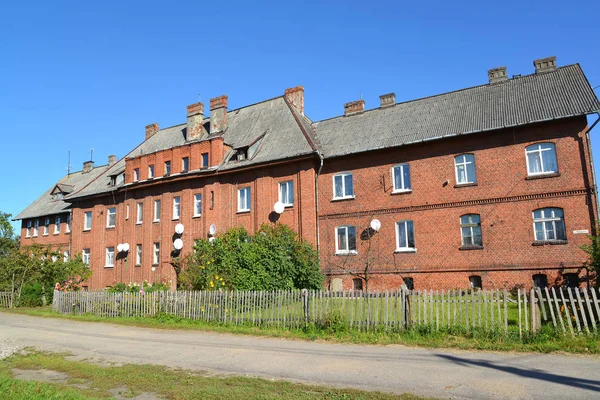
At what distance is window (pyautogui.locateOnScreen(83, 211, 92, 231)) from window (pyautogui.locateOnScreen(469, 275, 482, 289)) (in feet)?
91.8

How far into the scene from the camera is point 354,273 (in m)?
22.9

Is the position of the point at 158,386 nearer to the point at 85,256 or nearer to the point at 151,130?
the point at 85,256

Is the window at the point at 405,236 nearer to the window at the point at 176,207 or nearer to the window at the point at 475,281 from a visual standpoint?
the window at the point at 475,281

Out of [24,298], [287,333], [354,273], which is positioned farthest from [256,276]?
[24,298]

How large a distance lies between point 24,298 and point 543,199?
94.4 feet

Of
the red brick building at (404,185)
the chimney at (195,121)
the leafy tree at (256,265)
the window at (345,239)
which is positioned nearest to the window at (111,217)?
the red brick building at (404,185)

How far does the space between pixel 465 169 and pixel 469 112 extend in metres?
3.09

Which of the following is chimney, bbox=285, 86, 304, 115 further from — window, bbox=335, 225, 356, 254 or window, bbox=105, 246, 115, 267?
window, bbox=105, 246, 115, 267

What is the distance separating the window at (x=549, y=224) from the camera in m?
18.9

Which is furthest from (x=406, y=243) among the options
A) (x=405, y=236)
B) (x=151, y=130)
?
(x=151, y=130)

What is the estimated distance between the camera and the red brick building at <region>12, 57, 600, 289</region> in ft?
63.0

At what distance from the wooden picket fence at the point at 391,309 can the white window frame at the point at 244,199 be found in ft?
30.2

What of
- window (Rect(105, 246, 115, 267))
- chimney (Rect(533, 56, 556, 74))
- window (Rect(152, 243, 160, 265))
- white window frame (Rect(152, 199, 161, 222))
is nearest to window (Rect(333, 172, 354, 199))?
chimney (Rect(533, 56, 556, 74))

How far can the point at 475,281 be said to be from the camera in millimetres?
20375
